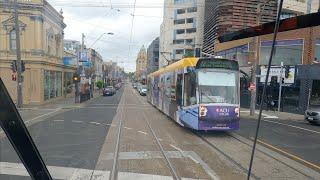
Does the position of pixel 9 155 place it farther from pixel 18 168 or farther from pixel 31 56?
pixel 31 56

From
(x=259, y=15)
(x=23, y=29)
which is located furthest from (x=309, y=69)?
(x=23, y=29)

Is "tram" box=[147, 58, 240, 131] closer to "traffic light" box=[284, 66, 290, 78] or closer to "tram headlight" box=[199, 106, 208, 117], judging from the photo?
"tram headlight" box=[199, 106, 208, 117]

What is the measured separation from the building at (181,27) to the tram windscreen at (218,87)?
75267 millimetres

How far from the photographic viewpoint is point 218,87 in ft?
54.7

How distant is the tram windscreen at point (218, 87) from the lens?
16484 mm

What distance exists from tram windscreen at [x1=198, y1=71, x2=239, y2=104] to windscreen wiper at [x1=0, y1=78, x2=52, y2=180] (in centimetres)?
1384

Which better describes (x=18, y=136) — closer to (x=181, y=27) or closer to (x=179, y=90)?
(x=179, y=90)

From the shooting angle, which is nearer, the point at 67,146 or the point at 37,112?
the point at 67,146

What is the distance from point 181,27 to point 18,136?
10032 cm

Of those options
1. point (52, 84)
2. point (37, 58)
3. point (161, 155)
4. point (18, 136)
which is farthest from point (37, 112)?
point (18, 136)

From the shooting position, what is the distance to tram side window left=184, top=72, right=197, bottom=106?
16.7m

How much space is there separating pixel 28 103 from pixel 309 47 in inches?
973

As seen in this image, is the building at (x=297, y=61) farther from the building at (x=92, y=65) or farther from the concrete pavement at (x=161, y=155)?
the building at (x=92, y=65)

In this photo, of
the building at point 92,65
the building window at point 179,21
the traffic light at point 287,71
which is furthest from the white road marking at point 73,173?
the building window at point 179,21
